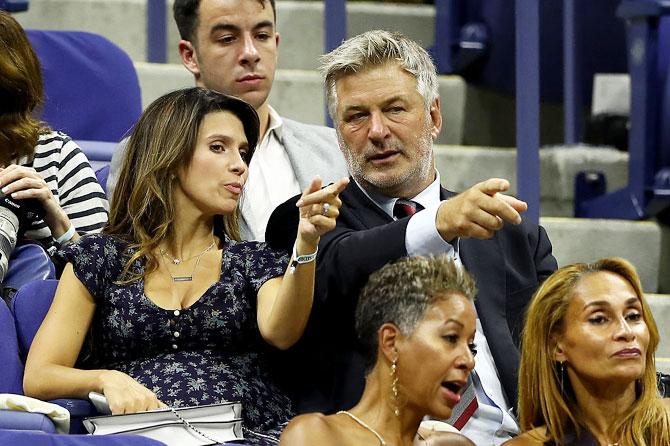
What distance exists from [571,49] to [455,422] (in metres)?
1.96

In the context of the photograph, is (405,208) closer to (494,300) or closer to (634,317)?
(494,300)

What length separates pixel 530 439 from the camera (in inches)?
91.5

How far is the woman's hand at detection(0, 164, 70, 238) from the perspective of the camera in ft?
8.66

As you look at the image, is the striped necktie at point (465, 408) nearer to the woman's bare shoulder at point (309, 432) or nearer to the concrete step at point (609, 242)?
the woman's bare shoulder at point (309, 432)

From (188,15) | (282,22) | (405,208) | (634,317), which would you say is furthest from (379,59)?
(282,22)

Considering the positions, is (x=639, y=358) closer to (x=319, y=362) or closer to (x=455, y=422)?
(x=455, y=422)

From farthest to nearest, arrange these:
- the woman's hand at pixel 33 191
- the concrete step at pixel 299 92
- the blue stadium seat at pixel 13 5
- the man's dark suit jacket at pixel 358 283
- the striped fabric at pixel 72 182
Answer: the concrete step at pixel 299 92 < the blue stadium seat at pixel 13 5 < the striped fabric at pixel 72 182 < the woman's hand at pixel 33 191 < the man's dark suit jacket at pixel 358 283

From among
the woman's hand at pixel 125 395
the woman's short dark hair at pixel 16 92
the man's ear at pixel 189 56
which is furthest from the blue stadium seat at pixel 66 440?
the man's ear at pixel 189 56

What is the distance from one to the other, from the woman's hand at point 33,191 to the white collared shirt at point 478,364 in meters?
0.55

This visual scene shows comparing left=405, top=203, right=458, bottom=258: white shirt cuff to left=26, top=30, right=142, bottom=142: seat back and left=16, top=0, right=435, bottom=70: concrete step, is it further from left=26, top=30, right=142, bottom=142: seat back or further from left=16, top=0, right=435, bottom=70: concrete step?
left=16, top=0, right=435, bottom=70: concrete step

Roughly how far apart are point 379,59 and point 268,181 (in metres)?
0.54

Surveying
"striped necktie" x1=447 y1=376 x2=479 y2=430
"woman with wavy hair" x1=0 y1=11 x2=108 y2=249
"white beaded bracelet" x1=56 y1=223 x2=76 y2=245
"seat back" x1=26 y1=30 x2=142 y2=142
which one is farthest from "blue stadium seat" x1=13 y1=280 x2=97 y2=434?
"seat back" x1=26 y1=30 x2=142 y2=142

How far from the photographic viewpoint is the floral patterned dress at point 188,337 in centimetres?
241

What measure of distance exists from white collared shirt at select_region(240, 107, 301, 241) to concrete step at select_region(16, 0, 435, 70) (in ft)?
3.60
